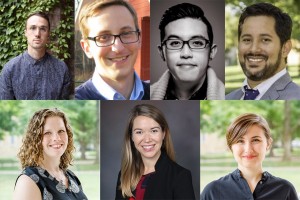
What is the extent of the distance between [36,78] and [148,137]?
3.67 ft

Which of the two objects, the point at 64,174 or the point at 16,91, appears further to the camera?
the point at 16,91

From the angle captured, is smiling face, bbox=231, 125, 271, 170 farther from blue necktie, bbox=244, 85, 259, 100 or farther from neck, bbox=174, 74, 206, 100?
neck, bbox=174, 74, 206, 100

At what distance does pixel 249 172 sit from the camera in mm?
5316

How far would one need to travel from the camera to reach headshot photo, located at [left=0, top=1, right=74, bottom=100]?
544cm

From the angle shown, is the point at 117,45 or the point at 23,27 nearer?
the point at 117,45

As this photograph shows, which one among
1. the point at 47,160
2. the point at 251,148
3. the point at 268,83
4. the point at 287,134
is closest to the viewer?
the point at 47,160

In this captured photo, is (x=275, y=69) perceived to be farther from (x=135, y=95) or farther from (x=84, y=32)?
(x=84, y=32)

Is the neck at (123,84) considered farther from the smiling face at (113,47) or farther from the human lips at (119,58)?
the human lips at (119,58)

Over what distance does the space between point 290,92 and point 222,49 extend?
2.31 feet

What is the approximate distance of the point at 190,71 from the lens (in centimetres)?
539

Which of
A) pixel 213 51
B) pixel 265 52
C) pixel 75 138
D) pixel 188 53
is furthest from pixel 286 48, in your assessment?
pixel 75 138

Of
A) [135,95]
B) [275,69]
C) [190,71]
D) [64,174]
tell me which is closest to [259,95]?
[275,69]

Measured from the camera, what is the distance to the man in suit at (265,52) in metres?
5.35

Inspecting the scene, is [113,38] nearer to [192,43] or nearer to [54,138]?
[192,43]
